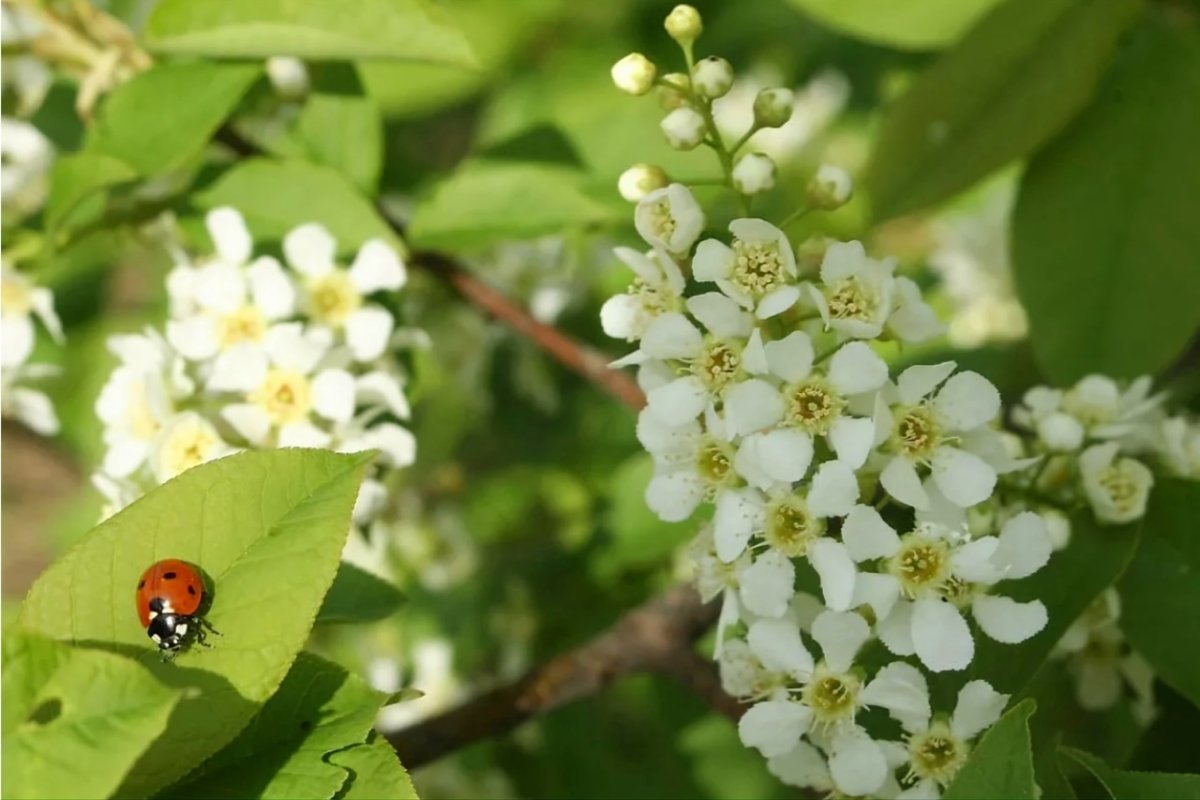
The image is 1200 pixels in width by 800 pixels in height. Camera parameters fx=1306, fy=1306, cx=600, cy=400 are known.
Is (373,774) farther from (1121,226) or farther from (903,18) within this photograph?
(903,18)

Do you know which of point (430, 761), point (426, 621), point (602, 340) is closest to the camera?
point (430, 761)

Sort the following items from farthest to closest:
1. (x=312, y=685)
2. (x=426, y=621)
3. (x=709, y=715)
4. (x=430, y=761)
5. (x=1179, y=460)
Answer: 1. (x=426, y=621)
2. (x=709, y=715)
3. (x=430, y=761)
4. (x=1179, y=460)
5. (x=312, y=685)

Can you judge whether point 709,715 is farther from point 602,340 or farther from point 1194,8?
point 1194,8

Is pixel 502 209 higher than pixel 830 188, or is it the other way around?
pixel 830 188

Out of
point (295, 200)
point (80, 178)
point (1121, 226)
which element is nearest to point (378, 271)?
point (295, 200)

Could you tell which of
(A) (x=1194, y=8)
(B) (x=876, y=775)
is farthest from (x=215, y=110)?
(A) (x=1194, y=8)

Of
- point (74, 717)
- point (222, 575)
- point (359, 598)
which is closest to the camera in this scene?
point (74, 717)
